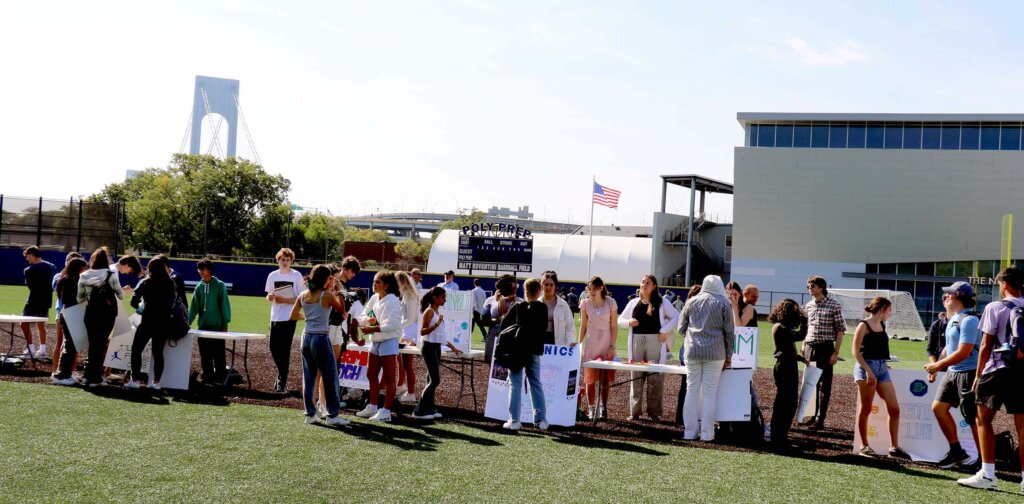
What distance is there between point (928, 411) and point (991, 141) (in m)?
45.6

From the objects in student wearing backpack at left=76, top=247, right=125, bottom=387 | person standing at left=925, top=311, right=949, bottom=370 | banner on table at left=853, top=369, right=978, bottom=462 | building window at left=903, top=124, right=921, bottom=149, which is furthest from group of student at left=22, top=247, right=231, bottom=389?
building window at left=903, top=124, right=921, bottom=149

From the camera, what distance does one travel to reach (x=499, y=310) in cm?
1211

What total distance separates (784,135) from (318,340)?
152 ft

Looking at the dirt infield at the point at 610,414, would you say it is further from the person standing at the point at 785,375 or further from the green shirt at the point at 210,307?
the green shirt at the point at 210,307

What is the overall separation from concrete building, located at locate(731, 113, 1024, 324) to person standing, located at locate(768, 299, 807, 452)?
43396 mm

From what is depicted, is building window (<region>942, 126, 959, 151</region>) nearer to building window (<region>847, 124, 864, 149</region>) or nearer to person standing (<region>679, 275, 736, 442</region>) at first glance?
building window (<region>847, 124, 864, 149</region>)

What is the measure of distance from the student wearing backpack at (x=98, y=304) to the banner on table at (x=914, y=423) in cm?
889

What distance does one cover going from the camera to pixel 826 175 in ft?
166

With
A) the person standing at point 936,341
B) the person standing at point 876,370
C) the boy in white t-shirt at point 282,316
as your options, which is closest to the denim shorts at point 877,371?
the person standing at point 876,370

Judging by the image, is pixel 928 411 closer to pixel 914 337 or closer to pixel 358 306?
pixel 358 306

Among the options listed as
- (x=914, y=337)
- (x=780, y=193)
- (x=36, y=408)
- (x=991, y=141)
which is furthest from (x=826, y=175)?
(x=36, y=408)

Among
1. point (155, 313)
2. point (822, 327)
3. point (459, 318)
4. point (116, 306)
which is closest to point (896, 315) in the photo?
point (459, 318)

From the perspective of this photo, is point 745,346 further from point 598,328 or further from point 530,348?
point 530,348

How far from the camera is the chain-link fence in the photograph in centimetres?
4147
